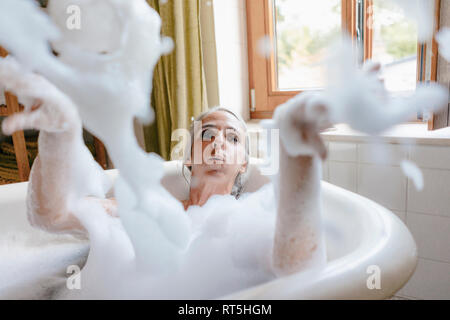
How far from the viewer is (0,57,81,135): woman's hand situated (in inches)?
23.7

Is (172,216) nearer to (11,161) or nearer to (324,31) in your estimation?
(324,31)

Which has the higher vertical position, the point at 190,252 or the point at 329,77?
the point at 329,77

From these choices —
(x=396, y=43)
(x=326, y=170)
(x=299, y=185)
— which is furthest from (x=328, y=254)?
(x=396, y=43)

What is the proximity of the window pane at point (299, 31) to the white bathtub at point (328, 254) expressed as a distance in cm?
77

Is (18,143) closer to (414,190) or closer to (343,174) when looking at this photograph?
(343,174)

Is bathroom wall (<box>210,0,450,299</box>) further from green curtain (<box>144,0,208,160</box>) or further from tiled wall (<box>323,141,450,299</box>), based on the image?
green curtain (<box>144,0,208,160</box>)

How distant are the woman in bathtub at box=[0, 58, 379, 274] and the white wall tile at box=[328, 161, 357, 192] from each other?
0.89m

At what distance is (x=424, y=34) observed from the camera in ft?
4.48

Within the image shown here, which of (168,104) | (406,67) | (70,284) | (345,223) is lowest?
(70,284)

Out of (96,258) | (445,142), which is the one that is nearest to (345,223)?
(445,142)

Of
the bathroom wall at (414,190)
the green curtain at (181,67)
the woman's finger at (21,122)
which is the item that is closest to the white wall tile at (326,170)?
the bathroom wall at (414,190)

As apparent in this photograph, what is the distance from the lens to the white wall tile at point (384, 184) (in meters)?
1.36

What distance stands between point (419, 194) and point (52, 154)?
122 centimetres
